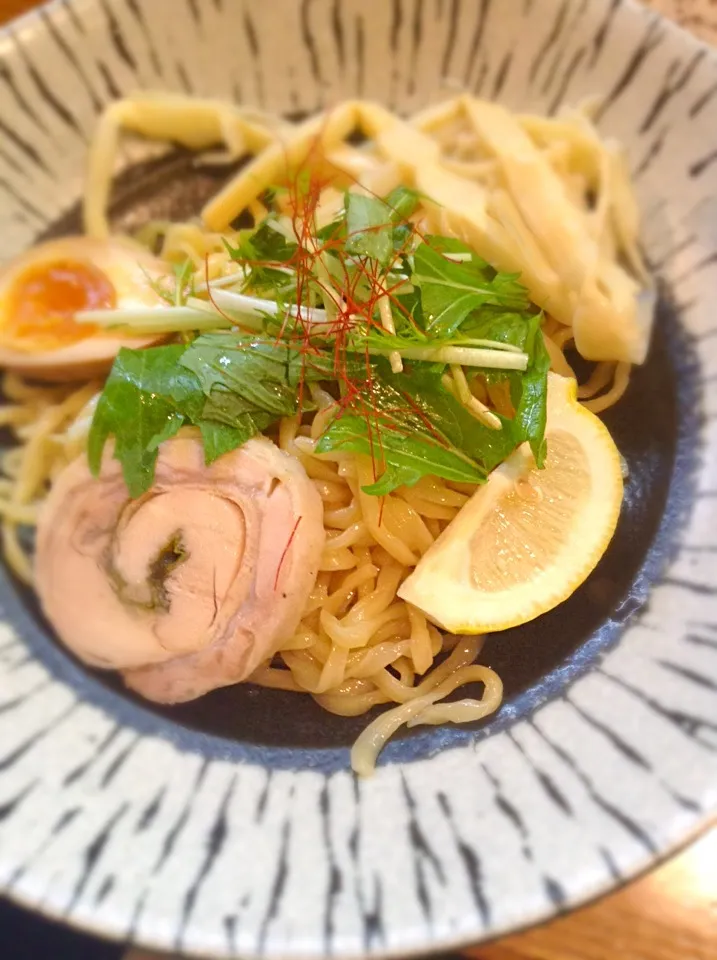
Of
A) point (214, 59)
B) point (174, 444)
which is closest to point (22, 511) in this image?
point (174, 444)

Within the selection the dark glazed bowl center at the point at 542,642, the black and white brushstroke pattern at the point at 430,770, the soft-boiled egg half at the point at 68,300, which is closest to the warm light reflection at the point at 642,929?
the black and white brushstroke pattern at the point at 430,770

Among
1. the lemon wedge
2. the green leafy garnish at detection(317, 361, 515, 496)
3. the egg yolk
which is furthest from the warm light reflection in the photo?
the egg yolk

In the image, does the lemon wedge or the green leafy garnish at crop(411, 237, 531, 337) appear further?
the green leafy garnish at crop(411, 237, 531, 337)

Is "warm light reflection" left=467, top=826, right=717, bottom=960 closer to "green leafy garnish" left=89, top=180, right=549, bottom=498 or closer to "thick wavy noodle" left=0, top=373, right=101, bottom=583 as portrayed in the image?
"green leafy garnish" left=89, top=180, right=549, bottom=498

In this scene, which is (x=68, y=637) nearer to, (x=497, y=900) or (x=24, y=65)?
(x=497, y=900)

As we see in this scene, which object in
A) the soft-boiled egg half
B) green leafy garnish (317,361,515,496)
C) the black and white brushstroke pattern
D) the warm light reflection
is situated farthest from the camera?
the soft-boiled egg half

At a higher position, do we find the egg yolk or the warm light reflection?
the egg yolk
